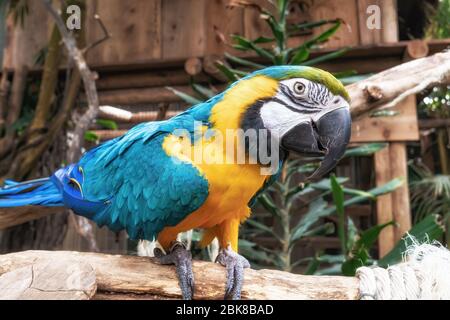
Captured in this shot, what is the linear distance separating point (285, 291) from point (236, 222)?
40 cm

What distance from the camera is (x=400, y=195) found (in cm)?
297

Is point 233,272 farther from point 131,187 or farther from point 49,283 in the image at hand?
point 49,283

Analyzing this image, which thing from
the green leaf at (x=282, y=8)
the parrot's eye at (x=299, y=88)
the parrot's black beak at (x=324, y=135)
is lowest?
the parrot's black beak at (x=324, y=135)

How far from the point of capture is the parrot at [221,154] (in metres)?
1.28

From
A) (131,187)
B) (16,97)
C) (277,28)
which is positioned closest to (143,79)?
(16,97)

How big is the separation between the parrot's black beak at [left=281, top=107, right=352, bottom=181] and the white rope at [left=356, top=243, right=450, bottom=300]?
0.39 metres

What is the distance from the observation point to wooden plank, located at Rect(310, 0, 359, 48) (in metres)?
3.14

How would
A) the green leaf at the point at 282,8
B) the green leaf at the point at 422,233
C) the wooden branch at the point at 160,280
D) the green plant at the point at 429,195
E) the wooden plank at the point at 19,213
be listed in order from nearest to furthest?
the wooden branch at the point at 160,280 → the wooden plank at the point at 19,213 → the green leaf at the point at 422,233 → the green leaf at the point at 282,8 → the green plant at the point at 429,195

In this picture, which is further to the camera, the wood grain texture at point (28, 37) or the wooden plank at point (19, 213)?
the wood grain texture at point (28, 37)

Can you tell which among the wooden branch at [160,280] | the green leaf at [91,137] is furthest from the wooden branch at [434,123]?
the wooden branch at [160,280]

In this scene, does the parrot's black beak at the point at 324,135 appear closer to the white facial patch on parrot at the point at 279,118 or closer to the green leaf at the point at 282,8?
the white facial patch on parrot at the point at 279,118

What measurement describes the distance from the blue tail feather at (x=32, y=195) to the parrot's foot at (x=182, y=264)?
0.47 meters

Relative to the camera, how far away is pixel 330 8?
10.5 feet
